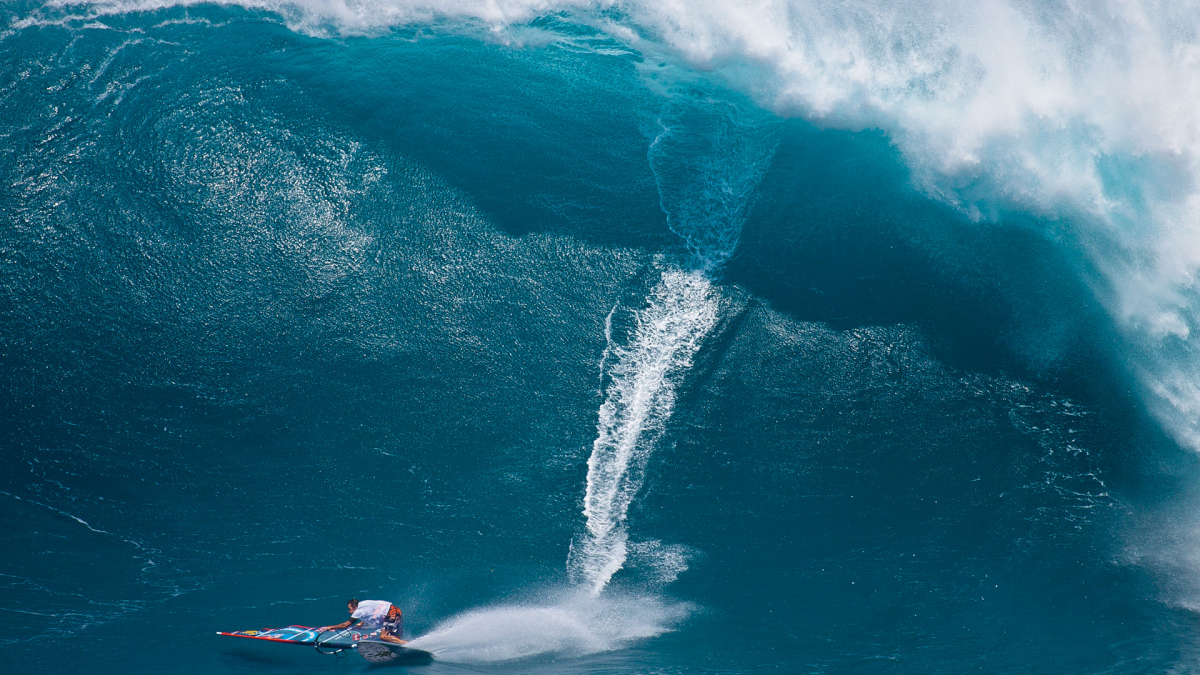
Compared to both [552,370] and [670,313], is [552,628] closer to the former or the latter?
[552,370]

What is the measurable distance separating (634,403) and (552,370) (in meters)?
2.61

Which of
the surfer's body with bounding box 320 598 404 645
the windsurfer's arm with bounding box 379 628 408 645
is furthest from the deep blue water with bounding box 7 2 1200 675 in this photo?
the windsurfer's arm with bounding box 379 628 408 645

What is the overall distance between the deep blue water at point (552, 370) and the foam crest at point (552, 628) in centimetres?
8

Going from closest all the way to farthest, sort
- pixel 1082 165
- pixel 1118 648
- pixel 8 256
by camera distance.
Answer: pixel 1118 648, pixel 8 256, pixel 1082 165

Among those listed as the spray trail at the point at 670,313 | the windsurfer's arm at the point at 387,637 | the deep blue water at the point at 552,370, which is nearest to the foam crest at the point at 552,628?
the deep blue water at the point at 552,370

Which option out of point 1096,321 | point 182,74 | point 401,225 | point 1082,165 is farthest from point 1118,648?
point 182,74

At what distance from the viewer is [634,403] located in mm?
22000

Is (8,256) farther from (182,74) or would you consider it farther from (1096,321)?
(1096,321)

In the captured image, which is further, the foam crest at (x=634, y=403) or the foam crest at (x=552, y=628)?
the foam crest at (x=634, y=403)

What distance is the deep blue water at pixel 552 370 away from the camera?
776 inches

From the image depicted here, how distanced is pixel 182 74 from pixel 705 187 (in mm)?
18526

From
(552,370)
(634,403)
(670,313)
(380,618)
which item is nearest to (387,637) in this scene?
(380,618)

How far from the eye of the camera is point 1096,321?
78.6 feet

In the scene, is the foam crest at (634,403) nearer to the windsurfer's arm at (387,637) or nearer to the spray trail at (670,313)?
the spray trail at (670,313)
